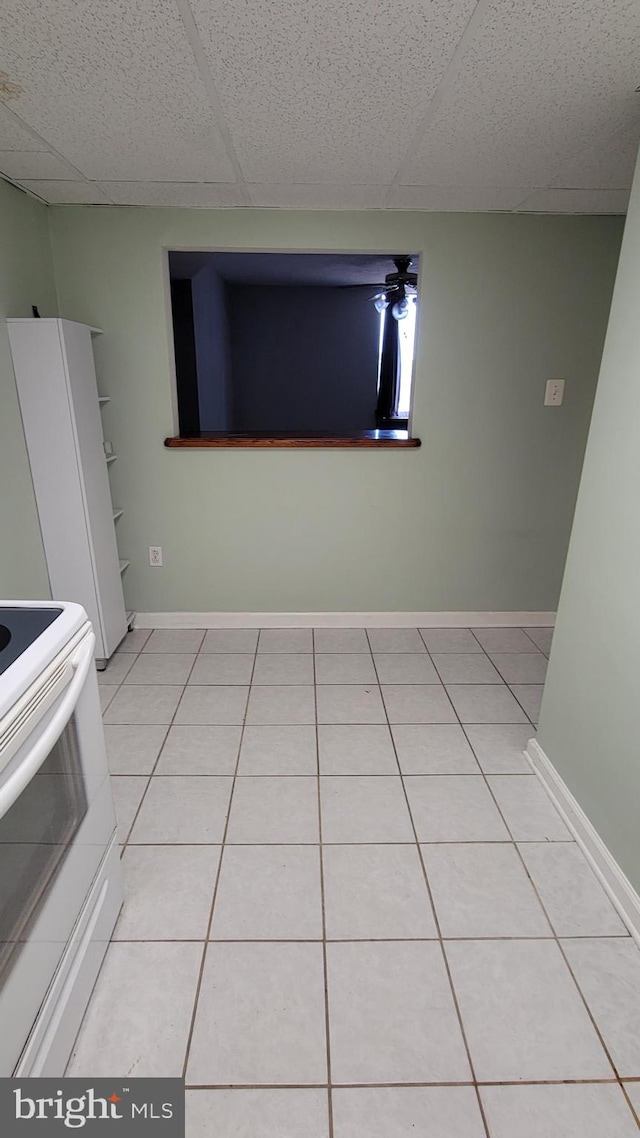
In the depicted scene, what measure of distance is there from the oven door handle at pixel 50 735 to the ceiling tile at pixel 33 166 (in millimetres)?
1772

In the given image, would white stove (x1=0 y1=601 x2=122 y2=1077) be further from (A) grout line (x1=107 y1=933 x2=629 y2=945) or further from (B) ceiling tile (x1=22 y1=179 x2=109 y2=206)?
(B) ceiling tile (x1=22 y1=179 x2=109 y2=206)

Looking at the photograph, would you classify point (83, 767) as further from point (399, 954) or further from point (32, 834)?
point (399, 954)

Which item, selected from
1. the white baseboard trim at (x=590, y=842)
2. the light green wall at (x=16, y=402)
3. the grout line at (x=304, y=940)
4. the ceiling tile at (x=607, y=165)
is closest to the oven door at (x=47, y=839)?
the grout line at (x=304, y=940)

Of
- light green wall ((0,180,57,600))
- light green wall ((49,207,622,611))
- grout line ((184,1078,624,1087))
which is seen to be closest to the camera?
grout line ((184,1078,624,1087))

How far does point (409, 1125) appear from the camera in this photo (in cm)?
106

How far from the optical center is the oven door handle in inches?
33.0

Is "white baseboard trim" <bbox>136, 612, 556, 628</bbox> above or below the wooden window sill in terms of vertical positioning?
below

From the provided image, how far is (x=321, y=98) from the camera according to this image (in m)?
1.50

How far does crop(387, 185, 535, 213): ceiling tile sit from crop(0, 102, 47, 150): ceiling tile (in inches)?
51.7

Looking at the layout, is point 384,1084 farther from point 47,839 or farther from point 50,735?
point 50,735

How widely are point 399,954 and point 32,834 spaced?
950mm

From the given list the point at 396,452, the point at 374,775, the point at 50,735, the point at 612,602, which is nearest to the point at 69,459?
the point at 396,452

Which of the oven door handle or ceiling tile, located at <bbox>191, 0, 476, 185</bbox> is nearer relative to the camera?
the oven door handle

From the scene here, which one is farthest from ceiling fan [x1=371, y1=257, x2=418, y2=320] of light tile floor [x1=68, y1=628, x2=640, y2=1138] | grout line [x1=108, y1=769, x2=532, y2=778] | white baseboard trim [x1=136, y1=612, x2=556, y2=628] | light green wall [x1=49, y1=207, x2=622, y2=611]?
grout line [x1=108, y1=769, x2=532, y2=778]
